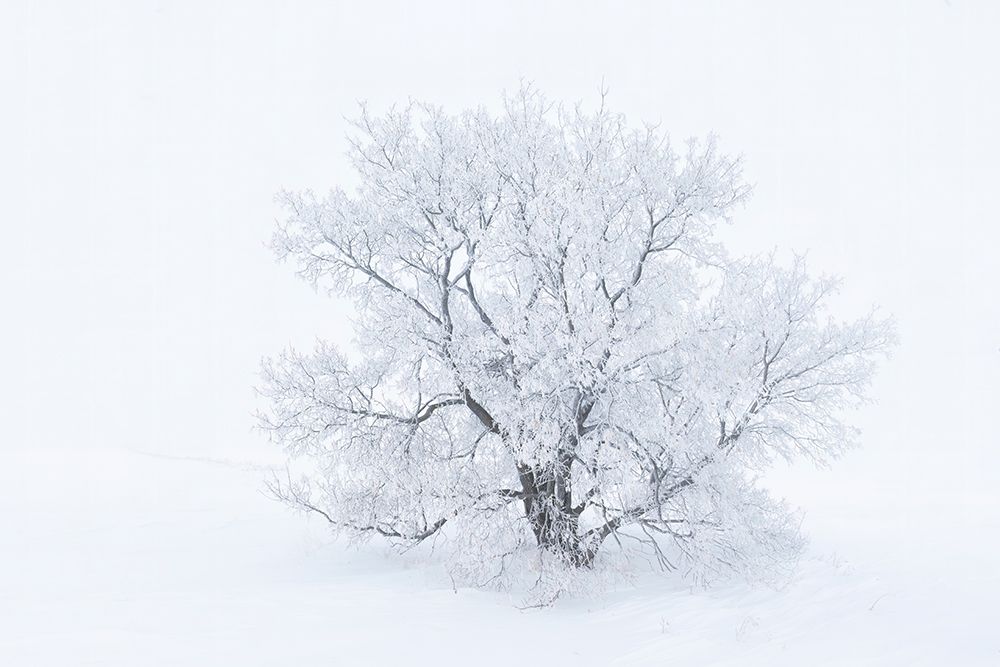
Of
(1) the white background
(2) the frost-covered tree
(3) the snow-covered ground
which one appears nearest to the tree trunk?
(2) the frost-covered tree

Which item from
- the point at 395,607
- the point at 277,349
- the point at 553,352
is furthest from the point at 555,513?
the point at 277,349

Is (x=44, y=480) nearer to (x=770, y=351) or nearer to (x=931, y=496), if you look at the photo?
(x=770, y=351)

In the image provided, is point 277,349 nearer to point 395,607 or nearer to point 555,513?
point 555,513

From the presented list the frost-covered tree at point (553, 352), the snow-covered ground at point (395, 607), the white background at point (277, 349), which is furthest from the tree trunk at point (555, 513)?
the white background at point (277, 349)

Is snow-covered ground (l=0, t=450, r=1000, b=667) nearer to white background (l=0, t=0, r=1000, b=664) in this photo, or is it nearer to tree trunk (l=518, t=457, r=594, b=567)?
white background (l=0, t=0, r=1000, b=664)

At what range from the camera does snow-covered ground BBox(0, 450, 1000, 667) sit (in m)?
7.18

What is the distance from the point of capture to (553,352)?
9727 mm

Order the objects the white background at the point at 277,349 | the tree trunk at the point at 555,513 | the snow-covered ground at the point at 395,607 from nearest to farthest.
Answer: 1. the snow-covered ground at the point at 395,607
2. the tree trunk at the point at 555,513
3. the white background at the point at 277,349

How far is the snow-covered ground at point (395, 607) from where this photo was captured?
7.18 metres

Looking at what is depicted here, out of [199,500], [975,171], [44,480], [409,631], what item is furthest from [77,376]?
[975,171]

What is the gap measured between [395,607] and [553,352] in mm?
3380

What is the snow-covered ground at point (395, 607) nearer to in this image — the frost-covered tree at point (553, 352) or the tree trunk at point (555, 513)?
the tree trunk at point (555, 513)

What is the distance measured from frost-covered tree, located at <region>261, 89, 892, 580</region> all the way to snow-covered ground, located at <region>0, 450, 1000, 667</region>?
89 centimetres

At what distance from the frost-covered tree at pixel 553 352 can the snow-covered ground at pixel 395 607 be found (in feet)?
2.91
